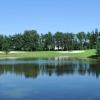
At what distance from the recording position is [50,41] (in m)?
179

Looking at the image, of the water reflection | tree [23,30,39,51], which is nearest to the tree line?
tree [23,30,39,51]

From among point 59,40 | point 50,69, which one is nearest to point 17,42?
point 59,40

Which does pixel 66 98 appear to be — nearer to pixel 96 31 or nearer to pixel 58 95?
pixel 58 95

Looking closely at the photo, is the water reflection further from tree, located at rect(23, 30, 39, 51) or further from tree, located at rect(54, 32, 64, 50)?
tree, located at rect(54, 32, 64, 50)

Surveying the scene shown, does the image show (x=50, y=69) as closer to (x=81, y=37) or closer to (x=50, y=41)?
(x=50, y=41)

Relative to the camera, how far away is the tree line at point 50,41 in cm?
17362

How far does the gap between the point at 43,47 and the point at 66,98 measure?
15216 cm

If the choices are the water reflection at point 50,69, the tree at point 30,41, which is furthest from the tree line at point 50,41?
the water reflection at point 50,69

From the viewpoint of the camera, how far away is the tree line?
17362 cm

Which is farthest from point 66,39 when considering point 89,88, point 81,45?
point 89,88

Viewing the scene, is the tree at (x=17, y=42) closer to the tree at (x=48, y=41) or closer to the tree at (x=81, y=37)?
the tree at (x=48, y=41)

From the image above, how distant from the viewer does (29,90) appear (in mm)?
30406

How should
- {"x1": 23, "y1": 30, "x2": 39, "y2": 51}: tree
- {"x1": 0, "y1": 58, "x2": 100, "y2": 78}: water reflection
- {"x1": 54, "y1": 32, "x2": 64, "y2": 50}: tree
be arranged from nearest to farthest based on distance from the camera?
1. {"x1": 0, "y1": 58, "x2": 100, "y2": 78}: water reflection
2. {"x1": 23, "y1": 30, "x2": 39, "y2": 51}: tree
3. {"x1": 54, "y1": 32, "x2": 64, "y2": 50}: tree

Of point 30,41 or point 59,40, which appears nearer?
point 30,41
